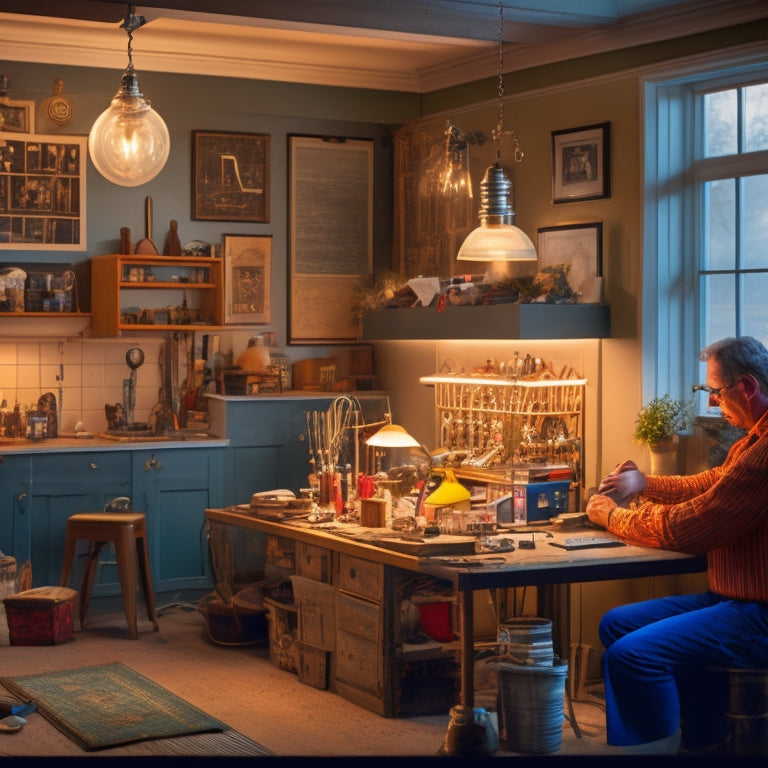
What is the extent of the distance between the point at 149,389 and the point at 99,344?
44 centimetres

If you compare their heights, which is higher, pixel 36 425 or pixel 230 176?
pixel 230 176

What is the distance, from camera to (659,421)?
6.63 metres

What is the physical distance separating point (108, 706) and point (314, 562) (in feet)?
3.88

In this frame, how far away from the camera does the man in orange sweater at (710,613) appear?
16.5 feet

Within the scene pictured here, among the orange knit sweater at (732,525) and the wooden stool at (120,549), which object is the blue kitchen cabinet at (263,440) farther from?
the orange knit sweater at (732,525)

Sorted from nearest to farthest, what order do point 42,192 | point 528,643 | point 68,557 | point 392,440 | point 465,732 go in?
point 465,732 < point 528,643 < point 392,440 < point 68,557 < point 42,192

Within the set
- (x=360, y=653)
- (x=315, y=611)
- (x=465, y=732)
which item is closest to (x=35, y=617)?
(x=315, y=611)

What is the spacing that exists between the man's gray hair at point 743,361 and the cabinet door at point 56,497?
3.99m

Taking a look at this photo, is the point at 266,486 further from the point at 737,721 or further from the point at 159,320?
the point at 737,721

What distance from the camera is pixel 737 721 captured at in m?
4.91

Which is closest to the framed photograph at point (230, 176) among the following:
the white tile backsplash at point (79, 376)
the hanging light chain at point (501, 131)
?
the white tile backsplash at point (79, 376)

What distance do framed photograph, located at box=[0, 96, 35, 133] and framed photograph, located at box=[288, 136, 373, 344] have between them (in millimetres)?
1723

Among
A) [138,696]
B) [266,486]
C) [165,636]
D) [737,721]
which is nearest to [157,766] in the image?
[737,721]

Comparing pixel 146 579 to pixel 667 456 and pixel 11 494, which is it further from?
pixel 667 456
